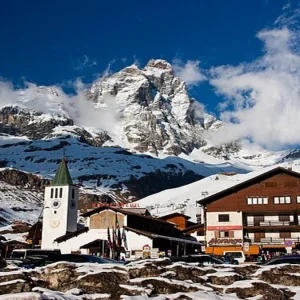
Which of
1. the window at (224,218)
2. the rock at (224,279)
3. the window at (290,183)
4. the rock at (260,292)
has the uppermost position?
the window at (290,183)

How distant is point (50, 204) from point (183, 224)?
23.7m

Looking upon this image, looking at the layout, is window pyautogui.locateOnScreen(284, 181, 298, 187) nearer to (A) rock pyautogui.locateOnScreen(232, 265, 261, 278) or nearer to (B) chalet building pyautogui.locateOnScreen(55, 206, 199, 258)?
(B) chalet building pyautogui.locateOnScreen(55, 206, 199, 258)

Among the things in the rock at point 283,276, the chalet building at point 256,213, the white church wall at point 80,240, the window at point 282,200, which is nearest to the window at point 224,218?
the chalet building at point 256,213

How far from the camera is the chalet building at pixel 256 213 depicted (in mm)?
63125

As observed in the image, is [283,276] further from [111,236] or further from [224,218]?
[224,218]

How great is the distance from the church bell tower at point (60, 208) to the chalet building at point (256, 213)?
2934 cm

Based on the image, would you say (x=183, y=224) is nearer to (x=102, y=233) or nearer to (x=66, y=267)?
(x=102, y=233)

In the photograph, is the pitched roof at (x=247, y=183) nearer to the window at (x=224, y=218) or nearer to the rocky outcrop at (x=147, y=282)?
the window at (x=224, y=218)

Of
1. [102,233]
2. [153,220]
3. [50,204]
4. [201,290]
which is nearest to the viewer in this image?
[201,290]

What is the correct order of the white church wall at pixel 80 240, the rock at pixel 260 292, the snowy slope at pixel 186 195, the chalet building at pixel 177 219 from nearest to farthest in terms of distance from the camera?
the rock at pixel 260 292 → the white church wall at pixel 80 240 → the chalet building at pixel 177 219 → the snowy slope at pixel 186 195

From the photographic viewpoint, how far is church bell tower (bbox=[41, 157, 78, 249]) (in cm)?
8323

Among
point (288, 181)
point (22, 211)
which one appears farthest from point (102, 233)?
point (22, 211)

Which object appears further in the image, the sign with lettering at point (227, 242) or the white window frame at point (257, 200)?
the white window frame at point (257, 200)

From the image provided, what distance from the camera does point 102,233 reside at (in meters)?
63.1
